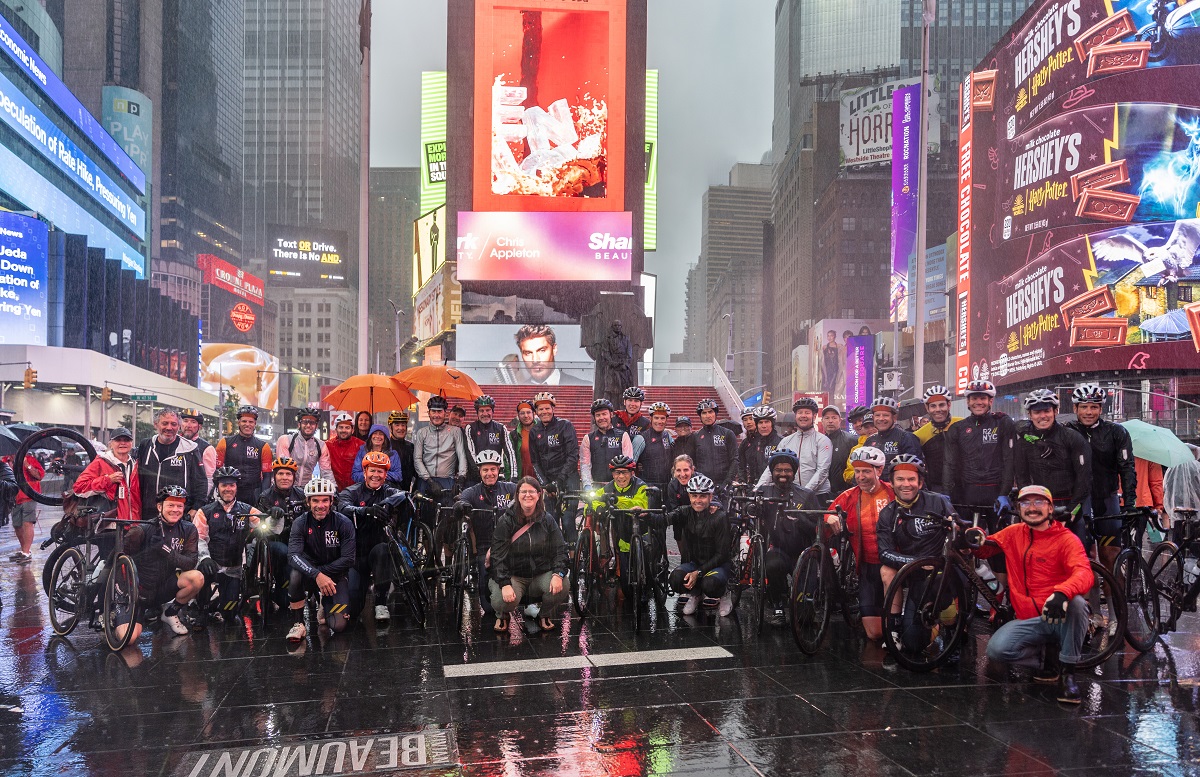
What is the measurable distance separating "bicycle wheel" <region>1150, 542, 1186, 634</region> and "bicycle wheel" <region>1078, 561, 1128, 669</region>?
42.1 inches

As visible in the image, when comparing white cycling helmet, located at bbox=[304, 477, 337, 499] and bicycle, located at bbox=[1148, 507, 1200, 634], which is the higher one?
white cycling helmet, located at bbox=[304, 477, 337, 499]

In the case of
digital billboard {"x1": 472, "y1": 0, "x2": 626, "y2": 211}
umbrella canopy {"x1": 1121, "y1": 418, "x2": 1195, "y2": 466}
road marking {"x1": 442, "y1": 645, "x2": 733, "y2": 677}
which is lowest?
road marking {"x1": 442, "y1": 645, "x2": 733, "y2": 677}

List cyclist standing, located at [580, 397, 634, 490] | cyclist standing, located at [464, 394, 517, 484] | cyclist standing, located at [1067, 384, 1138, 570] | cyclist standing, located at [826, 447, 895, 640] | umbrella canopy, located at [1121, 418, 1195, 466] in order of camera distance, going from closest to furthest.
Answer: cyclist standing, located at [826, 447, 895, 640], cyclist standing, located at [1067, 384, 1138, 570], umbrella canopy, located at [1121, 418, 1195, 466], cyclist standing, located at [580, 397, 634, 490], cyclist standing, located at [464, 394, 517, 484]

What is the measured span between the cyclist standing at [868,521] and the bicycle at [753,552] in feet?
2.42

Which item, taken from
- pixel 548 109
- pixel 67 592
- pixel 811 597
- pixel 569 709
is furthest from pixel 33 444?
pixel 548 109

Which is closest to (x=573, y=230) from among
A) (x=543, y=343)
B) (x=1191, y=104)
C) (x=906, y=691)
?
(x=543, y=343)

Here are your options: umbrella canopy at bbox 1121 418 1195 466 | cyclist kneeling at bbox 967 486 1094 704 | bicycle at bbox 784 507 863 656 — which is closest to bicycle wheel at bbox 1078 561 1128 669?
cyclist kneeling at bbox 967 486 1094 704

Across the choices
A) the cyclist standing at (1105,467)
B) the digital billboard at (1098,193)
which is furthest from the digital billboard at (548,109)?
the cyclist standing at (1105,467)

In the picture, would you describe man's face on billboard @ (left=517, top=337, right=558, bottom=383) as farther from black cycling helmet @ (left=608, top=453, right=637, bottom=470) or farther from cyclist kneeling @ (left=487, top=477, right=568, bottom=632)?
cyclist kneeling @ (left=487, top=477, right=568, bottom=632)

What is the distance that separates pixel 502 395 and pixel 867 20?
135 meters

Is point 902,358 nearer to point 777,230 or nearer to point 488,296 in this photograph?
point 488,296

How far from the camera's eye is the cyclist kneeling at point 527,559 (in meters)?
8.10

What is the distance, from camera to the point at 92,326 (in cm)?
5638

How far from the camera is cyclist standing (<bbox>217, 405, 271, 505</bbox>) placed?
10.2 m
